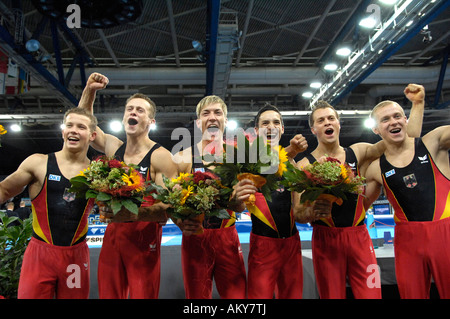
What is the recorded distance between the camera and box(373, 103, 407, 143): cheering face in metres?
3.19

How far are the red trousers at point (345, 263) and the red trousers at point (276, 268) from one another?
9.6 inches

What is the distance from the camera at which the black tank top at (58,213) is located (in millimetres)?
2783

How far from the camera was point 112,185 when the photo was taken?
231cm

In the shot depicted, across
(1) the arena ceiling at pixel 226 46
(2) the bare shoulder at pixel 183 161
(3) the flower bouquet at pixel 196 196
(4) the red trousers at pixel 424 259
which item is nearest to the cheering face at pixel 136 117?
(2) the bare shoulder at pixel 183 161

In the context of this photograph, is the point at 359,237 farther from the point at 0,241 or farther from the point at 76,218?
the point at 0,241

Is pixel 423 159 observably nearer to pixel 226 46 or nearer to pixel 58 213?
pixel 58 213

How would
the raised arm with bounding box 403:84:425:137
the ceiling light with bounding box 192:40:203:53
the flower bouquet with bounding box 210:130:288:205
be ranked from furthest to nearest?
the ceiling light with bounding box 192:40:203:53 → the raised arm with bounding box 403:84:425:137 → the flower bouquet with bounding box 210:130:288:205

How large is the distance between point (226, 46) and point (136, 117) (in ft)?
17.3

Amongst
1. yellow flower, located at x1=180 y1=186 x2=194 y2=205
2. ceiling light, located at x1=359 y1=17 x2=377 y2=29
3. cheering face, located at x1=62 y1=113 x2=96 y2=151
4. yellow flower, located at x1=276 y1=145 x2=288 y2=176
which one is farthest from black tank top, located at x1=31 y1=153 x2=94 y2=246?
ceiling light, located at x1=359 y1=17 x2=377 y2=29

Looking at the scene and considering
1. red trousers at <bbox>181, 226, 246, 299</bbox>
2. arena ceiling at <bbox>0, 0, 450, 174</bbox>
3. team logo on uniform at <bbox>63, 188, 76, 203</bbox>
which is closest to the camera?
red trousers at <bbox>181, 226, 246, 299</bbox>

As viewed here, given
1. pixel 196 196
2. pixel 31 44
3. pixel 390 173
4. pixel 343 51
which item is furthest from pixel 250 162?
pixel 343 51

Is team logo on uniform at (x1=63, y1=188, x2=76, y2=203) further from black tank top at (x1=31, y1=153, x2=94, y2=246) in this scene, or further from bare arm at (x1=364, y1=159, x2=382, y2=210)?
bare arm at (x1=364, y1=159, x2=382, y2=210)

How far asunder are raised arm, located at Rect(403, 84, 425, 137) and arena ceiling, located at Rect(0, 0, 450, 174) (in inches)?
161
